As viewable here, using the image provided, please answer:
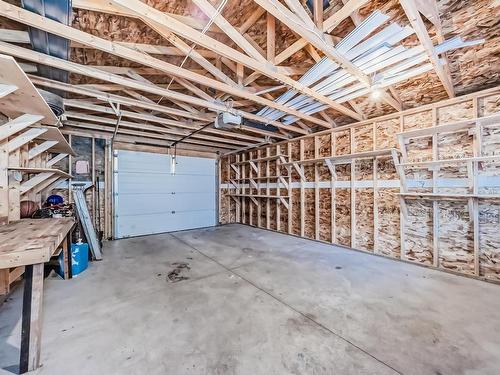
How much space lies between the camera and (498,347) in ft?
5.49

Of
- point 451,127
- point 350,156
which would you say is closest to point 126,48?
point 350,156

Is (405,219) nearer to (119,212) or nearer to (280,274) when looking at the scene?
(280,274)

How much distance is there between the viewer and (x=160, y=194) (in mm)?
6117

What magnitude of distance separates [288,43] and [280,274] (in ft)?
9.87

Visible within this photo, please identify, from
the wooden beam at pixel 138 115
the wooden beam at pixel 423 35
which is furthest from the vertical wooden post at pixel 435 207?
the wooden beam at pixel 138 115

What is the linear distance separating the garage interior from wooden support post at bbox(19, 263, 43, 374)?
1cm

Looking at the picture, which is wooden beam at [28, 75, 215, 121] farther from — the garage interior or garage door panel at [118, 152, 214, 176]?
garage door panel at [118, 152, 214, 176]

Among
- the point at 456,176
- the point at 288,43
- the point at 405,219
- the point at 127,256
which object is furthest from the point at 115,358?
the point at 456,176

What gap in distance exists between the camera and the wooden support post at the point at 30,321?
1435 mm

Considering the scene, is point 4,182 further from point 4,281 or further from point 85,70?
point 85,70

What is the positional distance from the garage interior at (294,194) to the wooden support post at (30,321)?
11 millimetres

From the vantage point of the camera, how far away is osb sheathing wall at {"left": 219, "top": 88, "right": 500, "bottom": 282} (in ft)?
9.59

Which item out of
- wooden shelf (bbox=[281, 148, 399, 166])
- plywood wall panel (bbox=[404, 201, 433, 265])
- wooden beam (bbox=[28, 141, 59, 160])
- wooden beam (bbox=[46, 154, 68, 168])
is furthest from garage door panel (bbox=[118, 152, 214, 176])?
plywood wall panel (bbox=[404, 201, 433, 265])

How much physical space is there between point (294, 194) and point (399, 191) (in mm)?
2294
